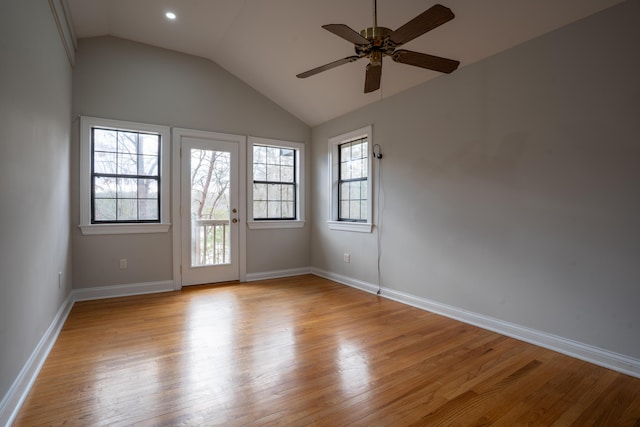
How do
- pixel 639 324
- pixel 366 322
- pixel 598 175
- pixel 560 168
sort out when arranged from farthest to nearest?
pixel 366 322
pixel 560 168
pixel 598 175
pixel 639 324

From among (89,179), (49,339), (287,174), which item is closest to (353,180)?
(287,174)

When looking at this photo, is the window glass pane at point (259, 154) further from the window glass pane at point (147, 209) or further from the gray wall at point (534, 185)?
the gray wall at point (534, 185)

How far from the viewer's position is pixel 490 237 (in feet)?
9.82

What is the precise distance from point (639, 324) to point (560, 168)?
1189 mm

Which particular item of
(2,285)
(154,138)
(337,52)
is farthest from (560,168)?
(154,138)

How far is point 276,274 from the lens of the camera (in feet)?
17.0

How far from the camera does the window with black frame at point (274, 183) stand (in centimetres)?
508

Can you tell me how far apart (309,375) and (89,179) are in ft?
11.6

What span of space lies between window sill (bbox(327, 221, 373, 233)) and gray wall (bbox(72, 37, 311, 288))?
83 centimetres

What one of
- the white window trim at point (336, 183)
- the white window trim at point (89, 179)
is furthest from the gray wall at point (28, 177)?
the white window trim at point (336, 183)

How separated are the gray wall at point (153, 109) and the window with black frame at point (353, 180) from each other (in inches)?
39.6

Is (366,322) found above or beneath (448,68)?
beneath

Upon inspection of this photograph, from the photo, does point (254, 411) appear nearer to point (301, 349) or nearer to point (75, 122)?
point (301, 349)

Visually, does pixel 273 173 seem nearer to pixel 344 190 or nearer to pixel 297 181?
pixel 297 181
